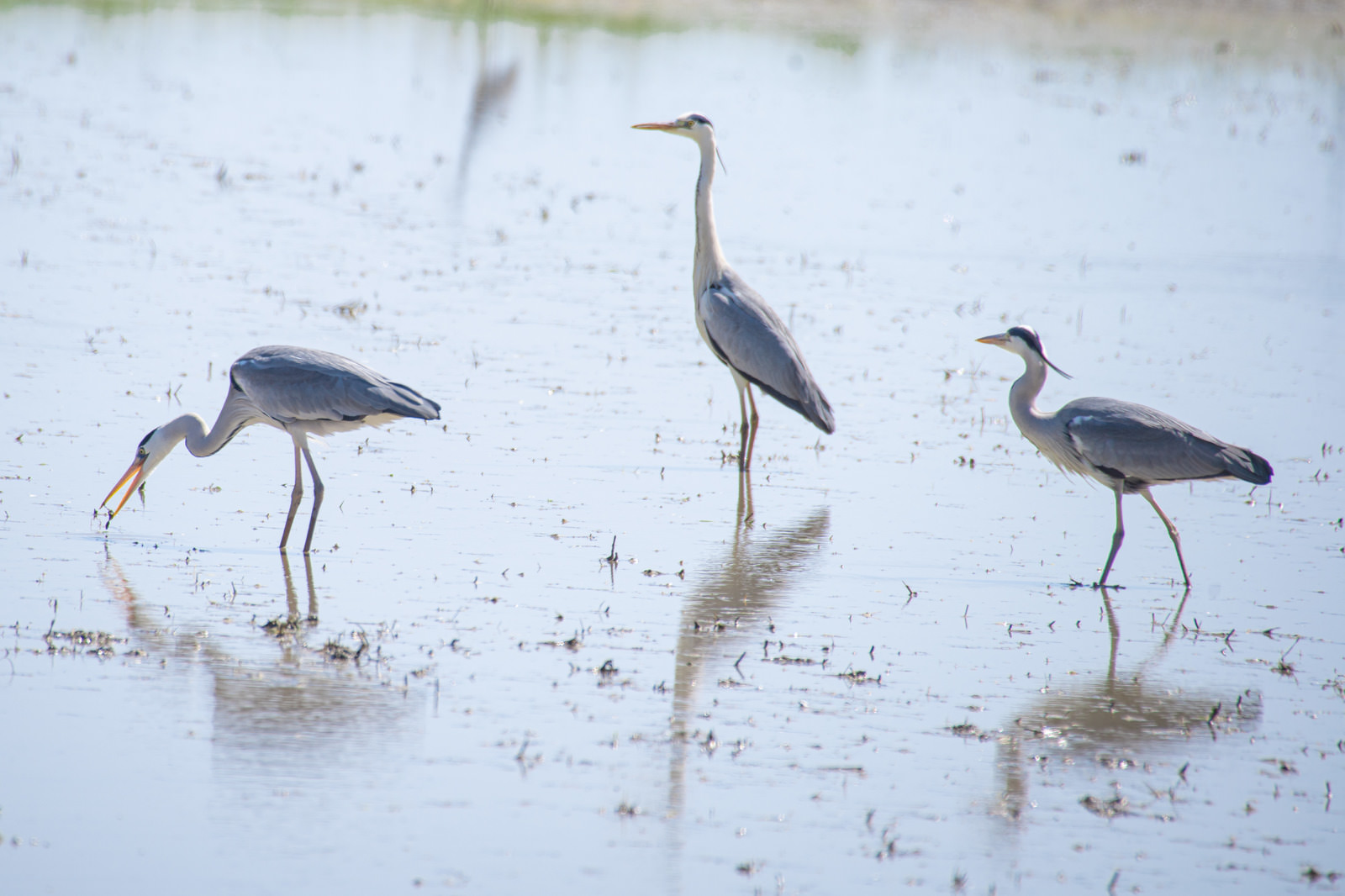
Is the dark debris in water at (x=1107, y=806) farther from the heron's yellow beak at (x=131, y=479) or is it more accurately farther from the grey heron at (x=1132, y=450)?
the heron's yellow beak at (x=131, y=479)

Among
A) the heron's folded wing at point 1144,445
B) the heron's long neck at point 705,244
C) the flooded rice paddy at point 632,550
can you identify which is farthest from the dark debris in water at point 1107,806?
the heron's long neck at point 705,244

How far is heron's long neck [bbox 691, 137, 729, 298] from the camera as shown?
10.6 meters

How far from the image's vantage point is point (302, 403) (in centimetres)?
762

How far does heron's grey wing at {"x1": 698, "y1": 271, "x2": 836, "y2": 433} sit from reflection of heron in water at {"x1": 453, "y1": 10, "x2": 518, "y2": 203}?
8.20 m

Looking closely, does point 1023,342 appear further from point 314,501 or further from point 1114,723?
point 314,501

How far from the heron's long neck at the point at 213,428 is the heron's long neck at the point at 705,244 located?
369 cm

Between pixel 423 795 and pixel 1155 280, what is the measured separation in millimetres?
13346

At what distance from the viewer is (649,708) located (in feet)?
19.0

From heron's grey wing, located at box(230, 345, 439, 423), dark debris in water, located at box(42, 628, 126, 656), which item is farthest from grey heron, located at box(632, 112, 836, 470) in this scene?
dark debris in water, located at box(42, 628, 126, 656)

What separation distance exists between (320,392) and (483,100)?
18.9m

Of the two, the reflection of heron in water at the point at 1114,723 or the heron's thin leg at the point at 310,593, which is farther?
the heron's thin leg at the point at 310,593

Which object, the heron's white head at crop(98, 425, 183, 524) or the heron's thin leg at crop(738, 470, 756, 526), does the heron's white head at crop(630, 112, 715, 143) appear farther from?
the heron's white head at crop(98, 425, 183, 524)

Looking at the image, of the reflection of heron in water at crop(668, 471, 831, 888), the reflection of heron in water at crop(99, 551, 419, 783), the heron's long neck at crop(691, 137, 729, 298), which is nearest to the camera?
the reflection of heron in water at crop(99, 551, 419, 783)

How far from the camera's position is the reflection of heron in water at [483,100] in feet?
65.9
